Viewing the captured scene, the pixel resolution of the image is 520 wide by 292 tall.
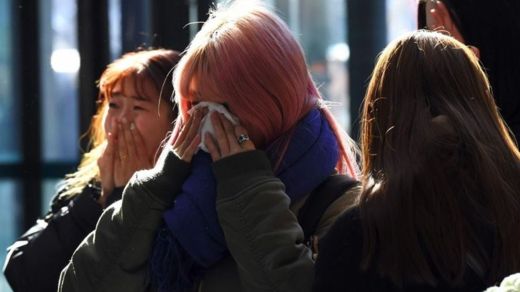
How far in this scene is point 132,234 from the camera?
267 cm

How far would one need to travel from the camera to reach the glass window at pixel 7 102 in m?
5.80

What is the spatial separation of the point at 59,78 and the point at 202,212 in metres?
3.46

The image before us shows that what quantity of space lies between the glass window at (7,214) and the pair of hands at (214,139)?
10.8 feet

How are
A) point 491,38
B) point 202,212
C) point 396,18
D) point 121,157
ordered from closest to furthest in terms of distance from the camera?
point 202,212, point 491,38, point 121,157, point 396,18

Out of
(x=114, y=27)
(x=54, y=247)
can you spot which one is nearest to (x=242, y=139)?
(x=54, y=247)

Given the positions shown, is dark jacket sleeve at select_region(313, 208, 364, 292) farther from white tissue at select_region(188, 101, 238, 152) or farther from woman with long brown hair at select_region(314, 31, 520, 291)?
white tissue at select_region(188, 101, 238, 152)

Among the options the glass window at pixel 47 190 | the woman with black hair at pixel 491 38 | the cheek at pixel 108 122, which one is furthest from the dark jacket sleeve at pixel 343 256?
the glass window at pixel 47 190

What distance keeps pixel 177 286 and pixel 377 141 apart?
0.59m

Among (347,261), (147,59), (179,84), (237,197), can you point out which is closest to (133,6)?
(147,59)

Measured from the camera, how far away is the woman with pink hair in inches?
102

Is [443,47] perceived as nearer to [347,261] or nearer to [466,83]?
[466,83]

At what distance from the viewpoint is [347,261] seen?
229cm

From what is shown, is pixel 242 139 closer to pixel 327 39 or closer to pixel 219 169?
pixel 219 169

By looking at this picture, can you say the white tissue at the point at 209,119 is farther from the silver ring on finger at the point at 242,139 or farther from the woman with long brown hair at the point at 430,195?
the woman with long brown hair at the point at 430,195
